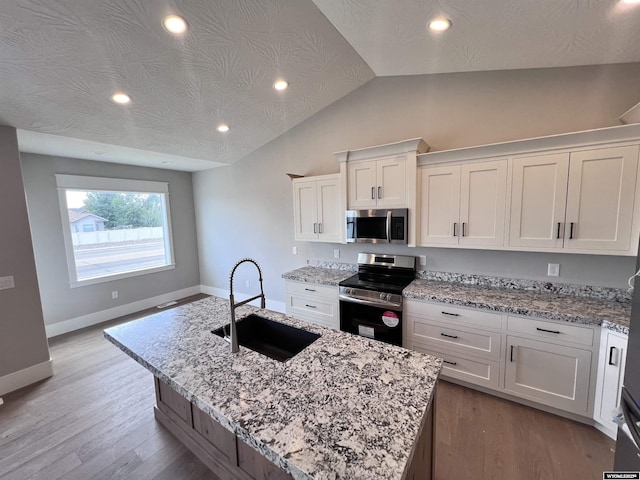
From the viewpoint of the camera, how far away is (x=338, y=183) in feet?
10.5

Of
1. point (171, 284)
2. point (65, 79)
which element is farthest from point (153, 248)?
point (65, 79)

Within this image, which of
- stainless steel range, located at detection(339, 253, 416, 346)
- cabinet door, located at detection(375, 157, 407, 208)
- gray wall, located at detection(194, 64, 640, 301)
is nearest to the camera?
gray wall, located at detection(194, 64, 640, 301)

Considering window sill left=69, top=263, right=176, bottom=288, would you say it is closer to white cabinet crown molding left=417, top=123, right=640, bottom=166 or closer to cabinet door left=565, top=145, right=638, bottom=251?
white cabinet crown molding left=417, top=123, right=640, bottom=166

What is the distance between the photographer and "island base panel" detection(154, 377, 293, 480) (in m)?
1.31

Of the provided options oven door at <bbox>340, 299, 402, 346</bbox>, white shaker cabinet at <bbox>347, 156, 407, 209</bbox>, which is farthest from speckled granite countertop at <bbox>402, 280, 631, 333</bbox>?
white shaker cabinet at <bbox>347, 156, 407, 209</bbox>

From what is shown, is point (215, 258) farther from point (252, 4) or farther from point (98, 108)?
point (252, 4)

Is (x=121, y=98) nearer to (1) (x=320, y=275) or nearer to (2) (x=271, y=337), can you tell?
(2) (x=271, y=337)

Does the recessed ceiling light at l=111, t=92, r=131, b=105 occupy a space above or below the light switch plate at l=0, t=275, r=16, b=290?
above

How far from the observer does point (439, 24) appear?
1.84m

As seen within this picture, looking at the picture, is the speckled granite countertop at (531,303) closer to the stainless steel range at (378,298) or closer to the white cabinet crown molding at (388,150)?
the stainless steel range at (378,298)

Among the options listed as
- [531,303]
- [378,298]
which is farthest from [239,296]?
[531,303]

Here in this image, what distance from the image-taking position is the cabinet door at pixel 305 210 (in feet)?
11.3

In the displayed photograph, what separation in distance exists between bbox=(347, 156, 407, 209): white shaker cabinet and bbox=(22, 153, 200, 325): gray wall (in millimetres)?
3956

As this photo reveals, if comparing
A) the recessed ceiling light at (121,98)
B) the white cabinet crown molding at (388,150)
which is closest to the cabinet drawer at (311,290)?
the white cabinet crown molding at (388,150)
